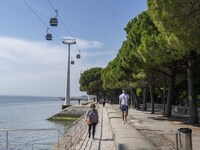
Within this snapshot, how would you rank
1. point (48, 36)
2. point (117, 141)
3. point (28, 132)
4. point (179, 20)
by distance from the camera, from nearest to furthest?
point (117, 141), point (179, 20), point (48, 36), point (28, 132)

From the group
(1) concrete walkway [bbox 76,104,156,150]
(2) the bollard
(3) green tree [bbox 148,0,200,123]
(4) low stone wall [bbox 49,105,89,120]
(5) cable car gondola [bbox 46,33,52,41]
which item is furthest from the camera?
(4) low stone wall [bbox 49,105,89,120]

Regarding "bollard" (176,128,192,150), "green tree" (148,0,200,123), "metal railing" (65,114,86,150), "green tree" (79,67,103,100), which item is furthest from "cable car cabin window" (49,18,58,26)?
"green tree" (79,67,103,100)

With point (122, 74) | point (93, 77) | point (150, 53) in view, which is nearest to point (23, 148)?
point (150, 53)

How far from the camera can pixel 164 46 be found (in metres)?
22.0

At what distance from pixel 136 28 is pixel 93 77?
9233 centimetres

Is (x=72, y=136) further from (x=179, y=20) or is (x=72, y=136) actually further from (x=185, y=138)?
(x=179, y=20)

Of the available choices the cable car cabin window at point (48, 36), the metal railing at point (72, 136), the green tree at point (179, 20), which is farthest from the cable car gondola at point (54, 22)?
the metal railing at point (72, 136)

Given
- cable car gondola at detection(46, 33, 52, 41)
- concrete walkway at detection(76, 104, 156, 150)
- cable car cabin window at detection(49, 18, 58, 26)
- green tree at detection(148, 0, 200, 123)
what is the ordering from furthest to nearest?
1. cable car gondola at detection(46, 33, 52, 41)
2. cable car cabin window at detection(49, 18, 58, 26)
3. green tree at detection(148, 0, 200, 123)
4. concrete walkway at detection(76, 104, 156, 150)

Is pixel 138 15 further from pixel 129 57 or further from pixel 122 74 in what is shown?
pixel 122 74

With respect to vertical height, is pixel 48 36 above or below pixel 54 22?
below

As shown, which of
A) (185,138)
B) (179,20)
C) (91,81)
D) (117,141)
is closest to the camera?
(185,138)

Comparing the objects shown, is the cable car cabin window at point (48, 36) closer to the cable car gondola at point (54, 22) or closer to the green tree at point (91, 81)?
the cable car gondola at point (54, 22)

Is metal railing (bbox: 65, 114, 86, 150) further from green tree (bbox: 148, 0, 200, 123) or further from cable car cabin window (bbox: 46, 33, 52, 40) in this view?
cable car cabin window (bbox: 46, 33, 52, 40)

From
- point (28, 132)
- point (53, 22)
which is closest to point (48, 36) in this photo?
point (53, 22)
